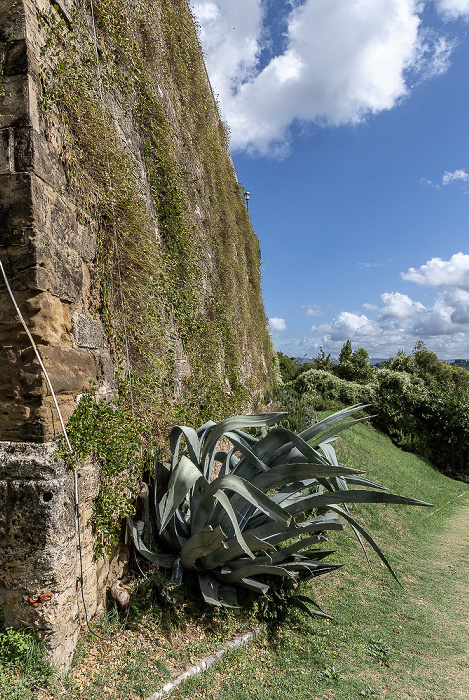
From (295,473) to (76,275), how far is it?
69.7 inches

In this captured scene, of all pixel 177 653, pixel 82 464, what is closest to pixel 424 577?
pixel 177 653

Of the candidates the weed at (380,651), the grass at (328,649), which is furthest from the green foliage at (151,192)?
the weed at (380,651)

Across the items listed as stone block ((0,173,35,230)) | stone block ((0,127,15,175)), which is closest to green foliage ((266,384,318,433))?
stone block ((0,173,35,230))

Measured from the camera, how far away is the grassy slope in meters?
2.51

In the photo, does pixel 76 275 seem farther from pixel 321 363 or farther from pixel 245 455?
pixel 321 363

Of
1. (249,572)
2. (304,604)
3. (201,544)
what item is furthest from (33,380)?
(304,604)

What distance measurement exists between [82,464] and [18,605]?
701mm

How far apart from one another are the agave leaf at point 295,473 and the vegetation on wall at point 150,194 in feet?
2.95

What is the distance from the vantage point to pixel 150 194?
428 cm

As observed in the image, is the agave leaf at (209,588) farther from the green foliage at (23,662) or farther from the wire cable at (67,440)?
the green foliage at (23,662)

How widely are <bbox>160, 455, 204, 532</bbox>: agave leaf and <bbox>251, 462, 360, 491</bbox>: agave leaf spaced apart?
1.34 ft

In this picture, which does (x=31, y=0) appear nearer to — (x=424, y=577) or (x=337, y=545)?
(x=337, y=545)

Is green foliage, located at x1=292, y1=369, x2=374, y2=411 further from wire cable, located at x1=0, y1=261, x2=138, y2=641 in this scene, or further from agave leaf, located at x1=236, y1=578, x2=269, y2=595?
wire cable, located at x1=0, y1=261, x2=138, y2=641

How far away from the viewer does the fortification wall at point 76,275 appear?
2133mm
